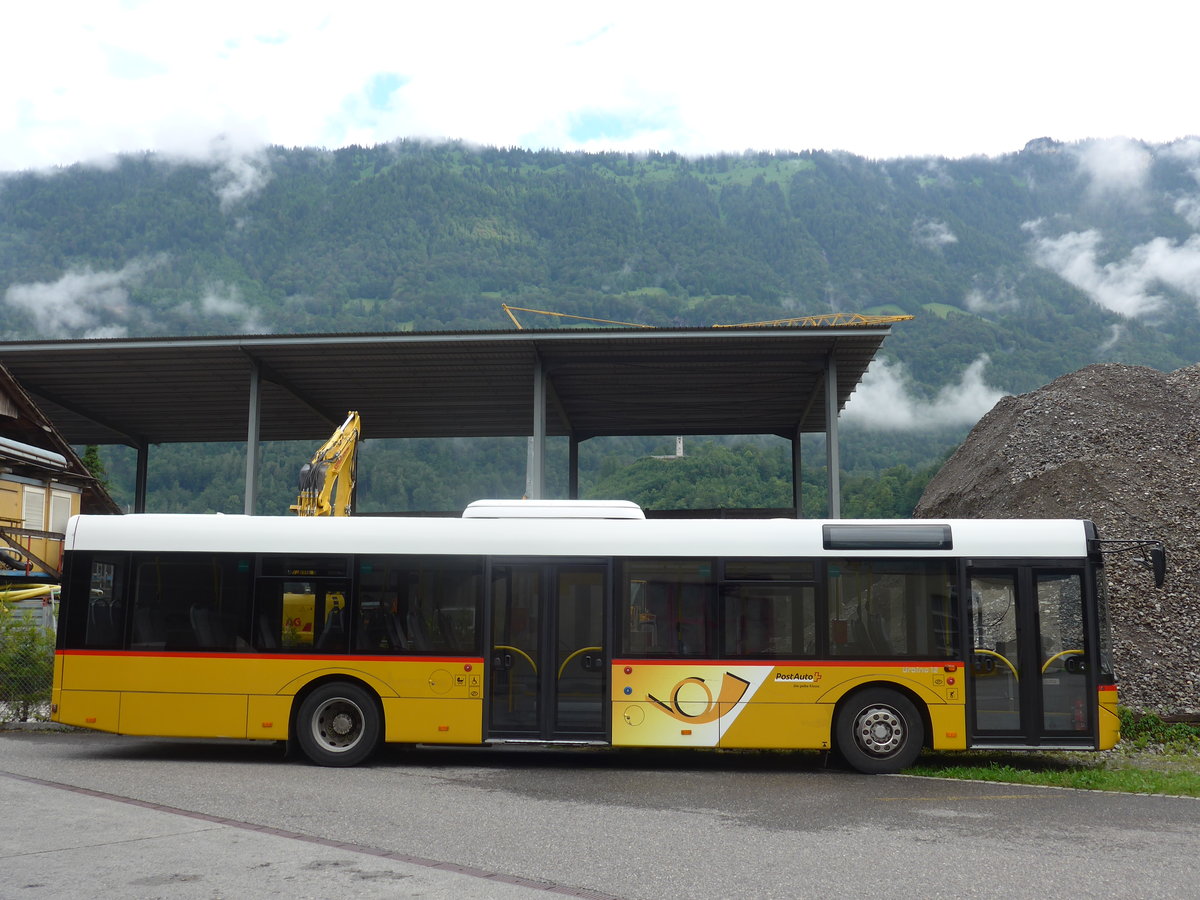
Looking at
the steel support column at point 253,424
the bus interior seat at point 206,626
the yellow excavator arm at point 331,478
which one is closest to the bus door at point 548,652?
the bus interior seat at point 206,626

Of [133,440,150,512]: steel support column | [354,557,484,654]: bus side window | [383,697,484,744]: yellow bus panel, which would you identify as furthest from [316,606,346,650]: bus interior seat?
[133,440,150,512]: steel support column

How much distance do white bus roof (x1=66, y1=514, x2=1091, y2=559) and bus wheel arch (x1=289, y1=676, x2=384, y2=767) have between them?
1.53m

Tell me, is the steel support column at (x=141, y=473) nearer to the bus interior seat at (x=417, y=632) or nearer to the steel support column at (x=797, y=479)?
the steel support column at (x=797, y=479)

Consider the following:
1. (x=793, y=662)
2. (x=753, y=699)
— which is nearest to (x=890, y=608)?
(x=793, y=662)

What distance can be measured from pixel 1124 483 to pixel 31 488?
27.5 m

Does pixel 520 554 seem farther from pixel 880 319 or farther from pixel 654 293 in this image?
pixel 654 293

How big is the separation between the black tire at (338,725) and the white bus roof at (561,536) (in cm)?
157

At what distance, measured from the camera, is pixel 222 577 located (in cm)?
1225

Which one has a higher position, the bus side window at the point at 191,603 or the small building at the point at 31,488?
the small building at the point at 31,488

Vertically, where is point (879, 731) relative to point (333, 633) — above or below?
below

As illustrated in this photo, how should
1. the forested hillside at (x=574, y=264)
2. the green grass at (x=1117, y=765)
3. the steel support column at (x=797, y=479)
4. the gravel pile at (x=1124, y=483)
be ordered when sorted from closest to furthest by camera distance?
1. the green grass at (x=1117, y=765)
2. the gravel pile at (x=1124, y=483)
3. the steel support column at (x=797, y=479)
4. the forested hillside at (x=574, y=264)

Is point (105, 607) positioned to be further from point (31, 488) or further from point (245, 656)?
point (31, 488)

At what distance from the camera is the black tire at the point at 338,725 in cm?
1186

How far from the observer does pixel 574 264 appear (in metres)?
149
